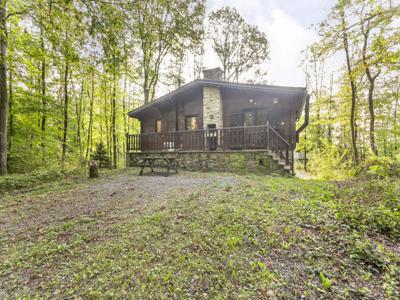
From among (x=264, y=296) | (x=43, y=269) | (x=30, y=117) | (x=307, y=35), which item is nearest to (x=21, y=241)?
(x=43, y=269)

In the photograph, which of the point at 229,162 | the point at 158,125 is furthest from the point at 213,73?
the point at 229,162

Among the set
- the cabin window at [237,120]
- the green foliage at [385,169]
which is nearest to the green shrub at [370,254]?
the green foliage at [385,169]

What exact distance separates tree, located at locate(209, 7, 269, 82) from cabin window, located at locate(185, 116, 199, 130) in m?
7.88

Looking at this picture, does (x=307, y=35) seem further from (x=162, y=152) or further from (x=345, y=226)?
(x=345, y=226)

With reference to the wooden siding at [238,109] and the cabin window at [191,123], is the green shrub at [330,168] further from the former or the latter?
the cabin window at [191,123]

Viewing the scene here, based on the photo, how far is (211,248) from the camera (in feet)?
7.34

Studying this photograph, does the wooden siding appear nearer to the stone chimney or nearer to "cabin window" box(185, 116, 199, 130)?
"cabin window" box(185, 116, 199, 130)

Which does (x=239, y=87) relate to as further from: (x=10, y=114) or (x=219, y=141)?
(x=10, y=114)

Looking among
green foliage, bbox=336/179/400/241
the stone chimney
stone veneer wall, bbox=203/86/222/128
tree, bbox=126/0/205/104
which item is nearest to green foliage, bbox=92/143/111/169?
tree, bbox=126/0/205/104

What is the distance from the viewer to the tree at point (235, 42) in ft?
49.8

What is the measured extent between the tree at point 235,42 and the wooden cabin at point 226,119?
5.34 m

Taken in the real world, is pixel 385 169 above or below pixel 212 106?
below

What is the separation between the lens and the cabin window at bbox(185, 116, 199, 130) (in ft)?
35.9

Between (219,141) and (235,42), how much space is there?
1165 cm
